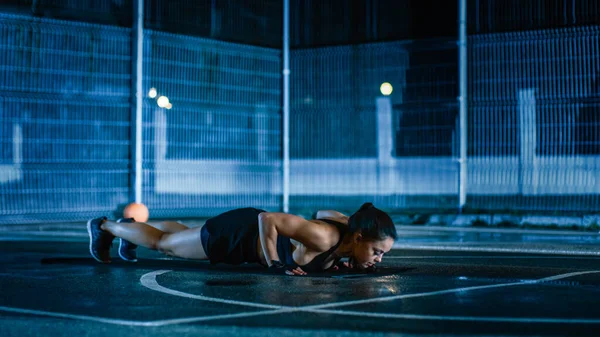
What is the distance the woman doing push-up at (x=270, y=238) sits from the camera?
8234 millimetres

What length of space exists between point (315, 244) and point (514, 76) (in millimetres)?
10780

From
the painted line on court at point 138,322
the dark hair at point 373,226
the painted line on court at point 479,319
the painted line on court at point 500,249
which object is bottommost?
the painted line on court at point 500,249

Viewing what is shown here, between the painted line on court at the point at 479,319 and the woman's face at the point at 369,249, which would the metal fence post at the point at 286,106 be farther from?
the painted line on court at the point at 479,319

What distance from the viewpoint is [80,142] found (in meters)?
18.0

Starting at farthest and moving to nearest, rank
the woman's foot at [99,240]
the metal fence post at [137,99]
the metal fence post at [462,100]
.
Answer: the metal fence post at [137,99]
the metal fence post at [462,100]
the woman's foot at [99,240]

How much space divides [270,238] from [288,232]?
0.21m

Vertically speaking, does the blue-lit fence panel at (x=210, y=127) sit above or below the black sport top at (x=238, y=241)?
above

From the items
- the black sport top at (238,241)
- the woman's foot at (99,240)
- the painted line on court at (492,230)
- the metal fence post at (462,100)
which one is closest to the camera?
the black sport top at (238,241)

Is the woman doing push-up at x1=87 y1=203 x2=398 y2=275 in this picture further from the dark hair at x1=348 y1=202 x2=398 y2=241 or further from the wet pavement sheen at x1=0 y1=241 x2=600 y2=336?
the wet pavement sheen at x1=0 y1=241 x2=600 y2=336

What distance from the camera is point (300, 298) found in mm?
7168

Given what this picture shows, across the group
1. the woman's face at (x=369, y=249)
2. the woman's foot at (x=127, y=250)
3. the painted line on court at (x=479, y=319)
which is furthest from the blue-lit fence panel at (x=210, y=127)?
the painted line on court at (x=479, y=319)

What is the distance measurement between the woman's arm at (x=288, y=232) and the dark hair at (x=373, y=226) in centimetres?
29

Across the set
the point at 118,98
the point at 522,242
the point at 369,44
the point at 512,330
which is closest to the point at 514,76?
the point at 369,44

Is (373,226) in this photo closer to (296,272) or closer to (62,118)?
(296,272)
